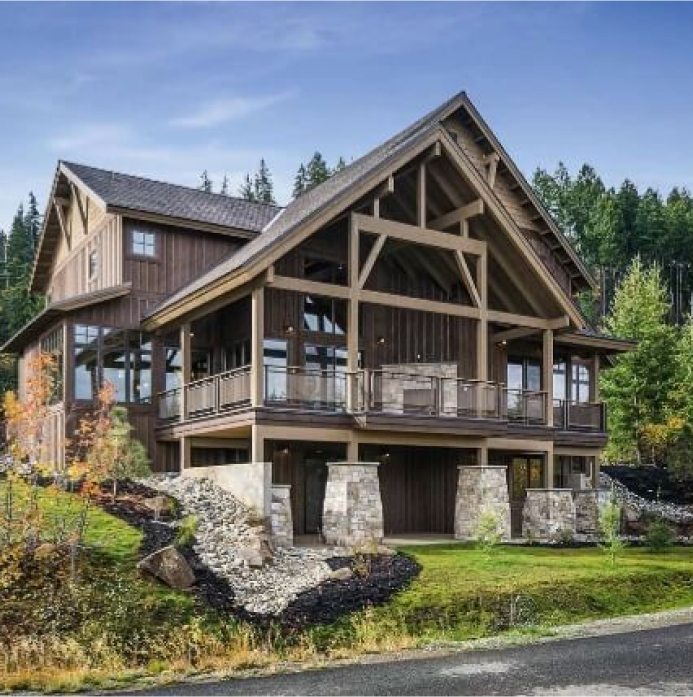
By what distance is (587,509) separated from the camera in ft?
84.2

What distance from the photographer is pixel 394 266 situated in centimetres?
2503

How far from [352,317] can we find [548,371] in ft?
21.6

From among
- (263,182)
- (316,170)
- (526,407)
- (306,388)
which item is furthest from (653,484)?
(263,182)

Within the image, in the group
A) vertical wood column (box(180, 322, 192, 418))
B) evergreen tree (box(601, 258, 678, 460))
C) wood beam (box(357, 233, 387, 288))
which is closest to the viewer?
wood beam (box(357, 233, 387, 288))

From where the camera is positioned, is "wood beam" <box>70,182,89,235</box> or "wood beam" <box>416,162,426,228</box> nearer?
"wood beam" <box>416,162,426,228</box>

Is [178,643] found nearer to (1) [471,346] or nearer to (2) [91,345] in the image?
(2) [91,345]

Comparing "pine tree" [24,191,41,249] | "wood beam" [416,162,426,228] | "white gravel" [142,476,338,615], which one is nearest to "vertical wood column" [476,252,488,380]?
"wood beam" [416,162,426,228]

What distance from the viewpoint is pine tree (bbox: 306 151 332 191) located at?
82938mm

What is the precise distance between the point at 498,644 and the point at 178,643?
438 centimetres

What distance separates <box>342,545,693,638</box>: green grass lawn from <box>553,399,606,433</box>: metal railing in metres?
7.67

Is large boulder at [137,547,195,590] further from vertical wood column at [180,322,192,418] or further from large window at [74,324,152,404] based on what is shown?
large window at [74,324,152,404]

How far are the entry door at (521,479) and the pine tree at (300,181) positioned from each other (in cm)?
6185

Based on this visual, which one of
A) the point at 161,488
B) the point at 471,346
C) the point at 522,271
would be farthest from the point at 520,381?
the point at 161,488

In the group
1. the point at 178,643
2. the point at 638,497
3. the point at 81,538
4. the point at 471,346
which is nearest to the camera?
the point at 178,643
